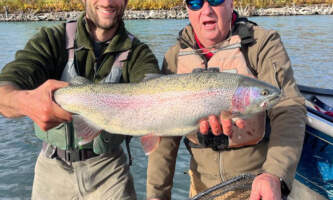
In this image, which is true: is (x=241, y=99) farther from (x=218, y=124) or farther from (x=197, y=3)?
(x=197, y=3)

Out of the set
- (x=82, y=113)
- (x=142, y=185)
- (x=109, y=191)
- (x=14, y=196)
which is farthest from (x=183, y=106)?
(x=14, y=196)

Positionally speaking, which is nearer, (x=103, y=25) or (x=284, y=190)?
(x=284, y=190)

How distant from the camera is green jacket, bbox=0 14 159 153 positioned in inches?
122

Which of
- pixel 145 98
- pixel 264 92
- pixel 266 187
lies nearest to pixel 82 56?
pixel 145 98

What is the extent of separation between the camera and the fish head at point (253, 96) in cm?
255

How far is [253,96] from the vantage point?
2.56 m

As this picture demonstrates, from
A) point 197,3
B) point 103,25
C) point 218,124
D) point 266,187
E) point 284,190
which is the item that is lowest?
point 284,190

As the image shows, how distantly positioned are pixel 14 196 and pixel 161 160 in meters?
3.66

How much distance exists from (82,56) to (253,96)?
1.75 meters

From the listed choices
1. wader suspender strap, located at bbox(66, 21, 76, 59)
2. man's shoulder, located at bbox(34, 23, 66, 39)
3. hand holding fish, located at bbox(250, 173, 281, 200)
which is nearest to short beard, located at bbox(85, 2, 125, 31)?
wader suspender strap, located at bbox(66, 21, 76, 59)

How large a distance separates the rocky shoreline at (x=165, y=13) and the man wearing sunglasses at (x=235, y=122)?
56.2m

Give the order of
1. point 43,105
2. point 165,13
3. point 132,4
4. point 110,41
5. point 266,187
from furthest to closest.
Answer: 1. point 132,4
2. point 165,13
3. point 110,41
4. point 43,105
5. point 266,187

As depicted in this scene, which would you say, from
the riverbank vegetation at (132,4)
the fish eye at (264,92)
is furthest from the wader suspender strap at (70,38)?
the riverbank vegetation at (132,4)

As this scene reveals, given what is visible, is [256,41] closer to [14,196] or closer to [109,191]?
[109,191]
